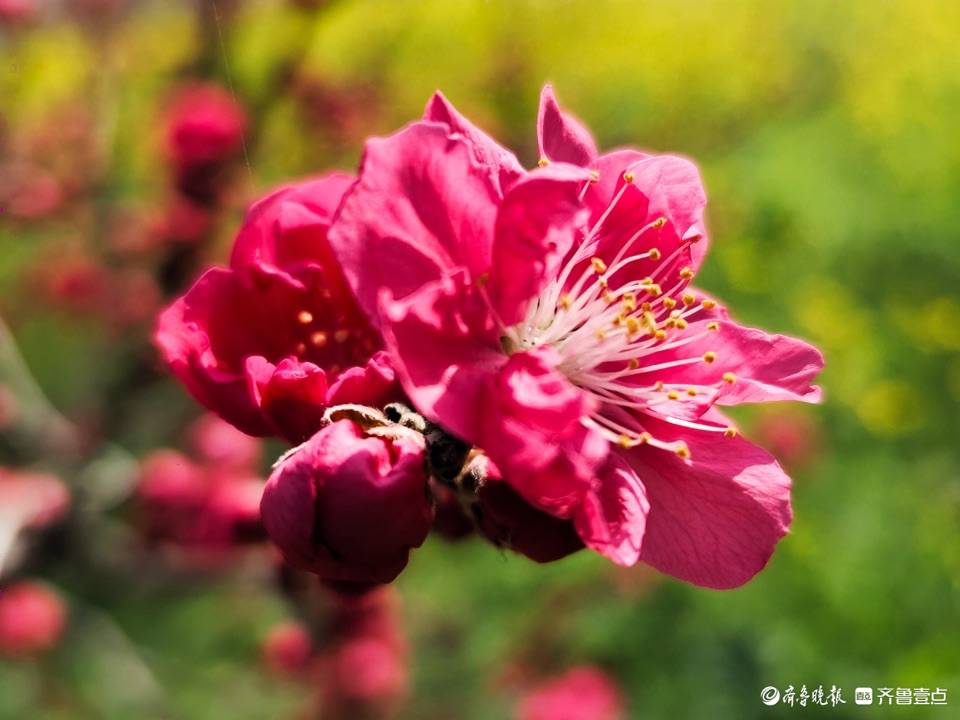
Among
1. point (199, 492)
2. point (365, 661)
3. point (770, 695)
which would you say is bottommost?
point (770, 695)

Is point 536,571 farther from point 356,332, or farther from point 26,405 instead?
point 356,332

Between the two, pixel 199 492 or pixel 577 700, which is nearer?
pixel 199 492

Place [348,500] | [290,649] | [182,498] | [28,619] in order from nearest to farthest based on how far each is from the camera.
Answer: [348,500] → [182,498] → [290,649] → [28,619]

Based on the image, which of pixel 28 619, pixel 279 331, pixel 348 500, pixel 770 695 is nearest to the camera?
pixel 348 500

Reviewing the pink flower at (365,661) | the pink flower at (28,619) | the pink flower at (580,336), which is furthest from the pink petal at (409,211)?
the pink flower at (28,619)

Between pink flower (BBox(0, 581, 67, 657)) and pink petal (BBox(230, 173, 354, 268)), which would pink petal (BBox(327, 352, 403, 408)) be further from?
pink flower (BBox(0, 581, 67, 657))

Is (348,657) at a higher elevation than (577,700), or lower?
higher

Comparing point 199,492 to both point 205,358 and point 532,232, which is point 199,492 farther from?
point 532,232

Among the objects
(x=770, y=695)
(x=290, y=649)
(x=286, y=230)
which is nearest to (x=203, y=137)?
(x=290, y=649)
